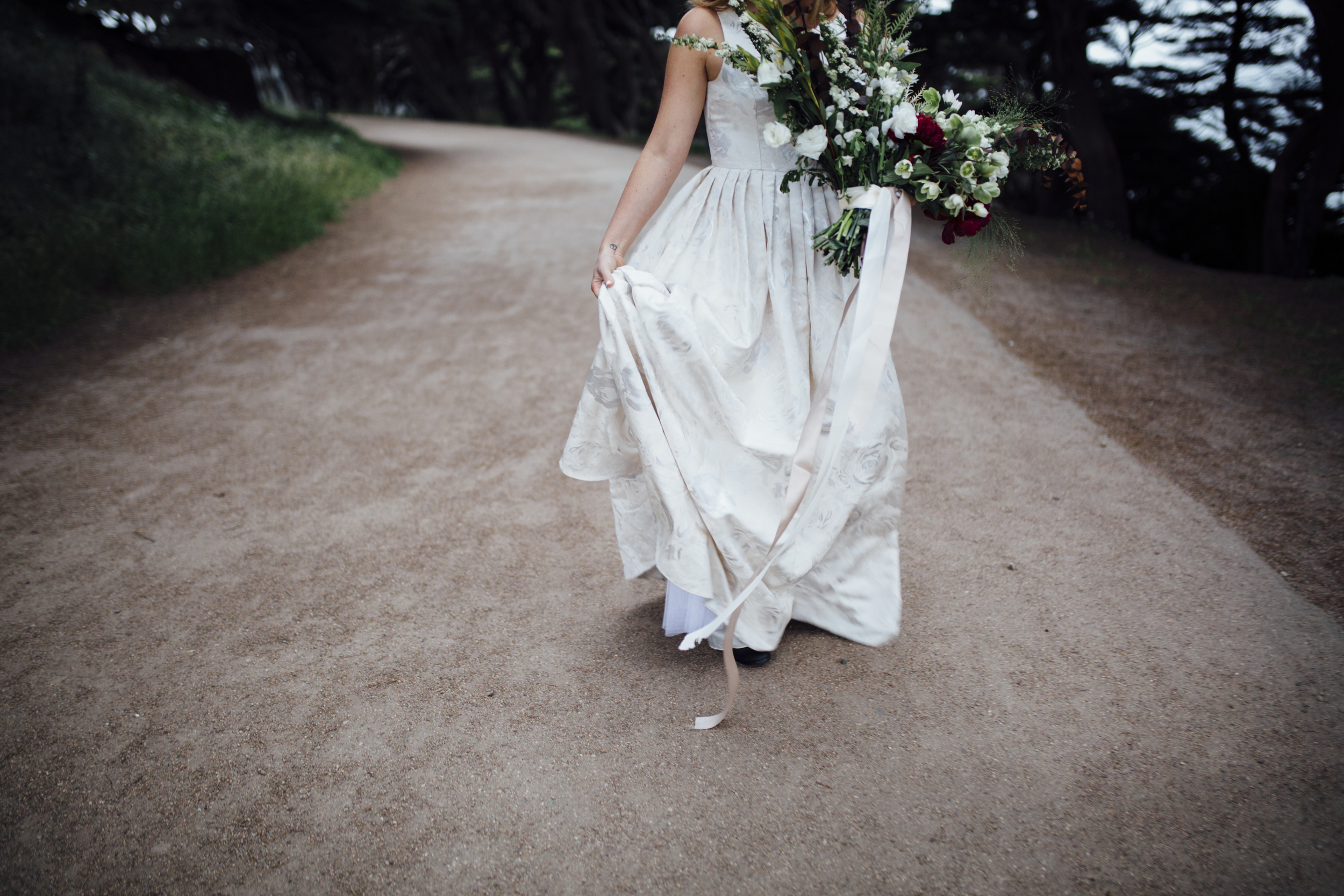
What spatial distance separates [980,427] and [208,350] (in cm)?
504

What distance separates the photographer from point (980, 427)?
4133mm

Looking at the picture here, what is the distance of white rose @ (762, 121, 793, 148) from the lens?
1.95 meters

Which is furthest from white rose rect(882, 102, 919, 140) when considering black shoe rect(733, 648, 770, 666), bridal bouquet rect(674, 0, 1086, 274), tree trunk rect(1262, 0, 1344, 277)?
tree trunk rect(1262, 0, 1344, 277)

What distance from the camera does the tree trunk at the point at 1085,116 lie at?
385 inches

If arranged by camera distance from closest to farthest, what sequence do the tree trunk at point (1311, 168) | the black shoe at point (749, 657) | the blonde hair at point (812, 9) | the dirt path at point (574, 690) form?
the dirt path at point (574, 690), the blonde hair at point (812, 9), the black shoe at point (749, 657), the tree trunk at point (1311, 168)

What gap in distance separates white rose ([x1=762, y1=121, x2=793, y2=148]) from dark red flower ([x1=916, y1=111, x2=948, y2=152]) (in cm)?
32

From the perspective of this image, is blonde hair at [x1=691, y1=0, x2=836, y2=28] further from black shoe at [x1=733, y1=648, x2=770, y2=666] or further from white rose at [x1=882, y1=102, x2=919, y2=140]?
black shoe at [x1=733, y1=648, x2=770, y2=666]

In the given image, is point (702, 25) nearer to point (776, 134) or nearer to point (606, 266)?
point (776, 134)

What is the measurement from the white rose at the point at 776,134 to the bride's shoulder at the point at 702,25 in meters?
0.32

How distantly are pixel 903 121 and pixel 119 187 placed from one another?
8.51 meters

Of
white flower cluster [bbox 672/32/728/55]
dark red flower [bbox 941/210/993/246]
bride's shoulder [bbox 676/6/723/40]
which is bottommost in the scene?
dark red flower [bbox 941/210/993/246]

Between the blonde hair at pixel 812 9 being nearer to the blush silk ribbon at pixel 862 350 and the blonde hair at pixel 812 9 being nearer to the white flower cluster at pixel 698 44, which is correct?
the white flower cluster at pixel 698 44

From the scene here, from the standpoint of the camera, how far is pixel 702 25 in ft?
6.73

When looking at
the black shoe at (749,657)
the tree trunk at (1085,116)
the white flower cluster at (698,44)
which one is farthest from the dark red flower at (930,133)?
the tree trunk at (1085,116)
